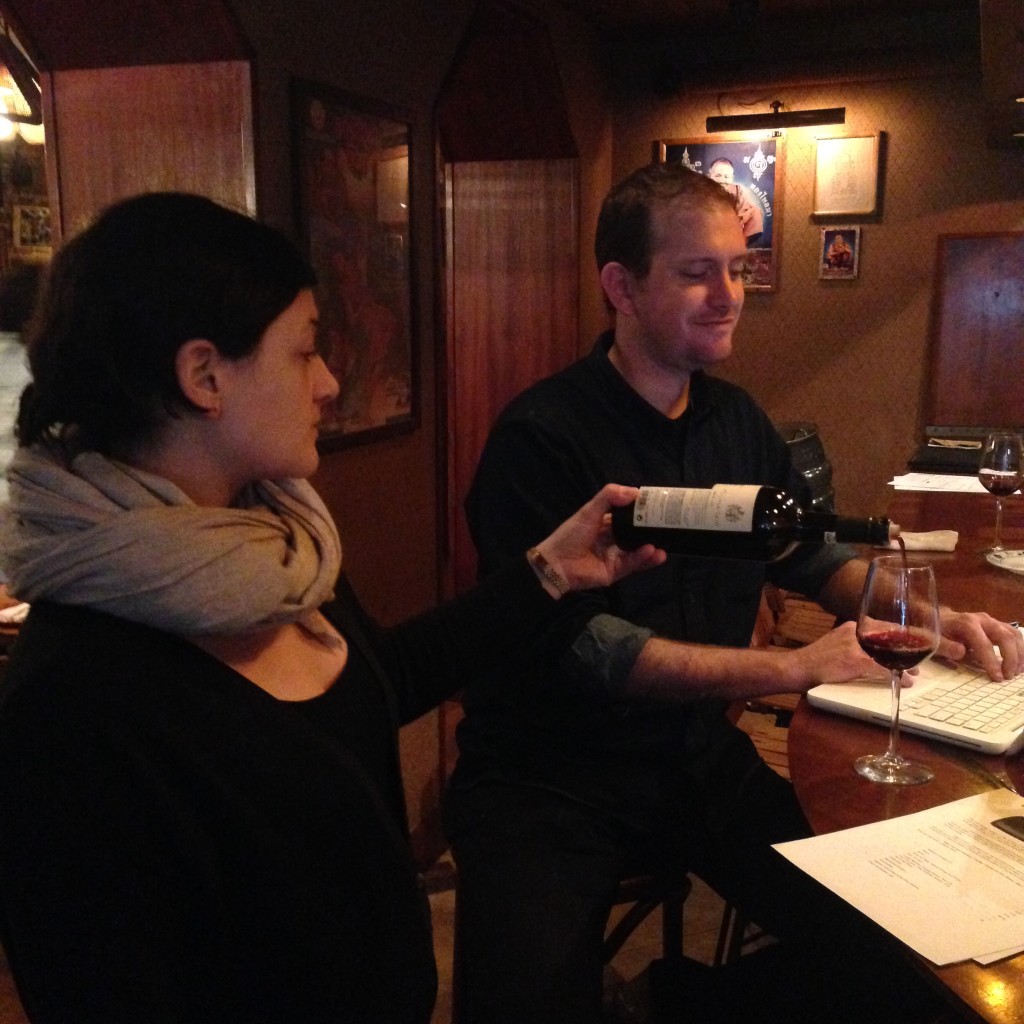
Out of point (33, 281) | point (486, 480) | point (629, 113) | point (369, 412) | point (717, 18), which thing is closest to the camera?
point (486, 480)

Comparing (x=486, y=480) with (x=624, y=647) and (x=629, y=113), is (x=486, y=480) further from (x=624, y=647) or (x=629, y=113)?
(x=629, y=113)

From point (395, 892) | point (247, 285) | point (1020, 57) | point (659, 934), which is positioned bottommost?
point (659, 934)

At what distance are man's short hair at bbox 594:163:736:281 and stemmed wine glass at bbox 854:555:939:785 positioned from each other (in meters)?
0.82

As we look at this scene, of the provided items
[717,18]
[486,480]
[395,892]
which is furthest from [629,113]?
[395,892]

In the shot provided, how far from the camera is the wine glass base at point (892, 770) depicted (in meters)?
1.15

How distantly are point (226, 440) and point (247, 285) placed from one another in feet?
0.50

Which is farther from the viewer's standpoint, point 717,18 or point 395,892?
point 717,18

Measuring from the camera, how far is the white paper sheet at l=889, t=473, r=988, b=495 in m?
3.00

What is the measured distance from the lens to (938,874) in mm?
945

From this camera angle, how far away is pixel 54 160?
8.48 feet

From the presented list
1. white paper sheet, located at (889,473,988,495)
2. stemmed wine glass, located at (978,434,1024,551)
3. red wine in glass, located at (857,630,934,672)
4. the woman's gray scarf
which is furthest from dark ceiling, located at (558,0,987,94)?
the woman's gray scarf

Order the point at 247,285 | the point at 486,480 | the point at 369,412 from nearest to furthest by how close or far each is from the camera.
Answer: the point at 247,285 < the point at 486,480 < the point at 369,412

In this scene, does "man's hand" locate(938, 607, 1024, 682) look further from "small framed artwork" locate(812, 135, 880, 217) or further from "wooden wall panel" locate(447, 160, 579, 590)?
"small framed artwork" locate(812, 135, 880, 217)

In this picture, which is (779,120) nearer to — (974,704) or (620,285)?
(620,285)
